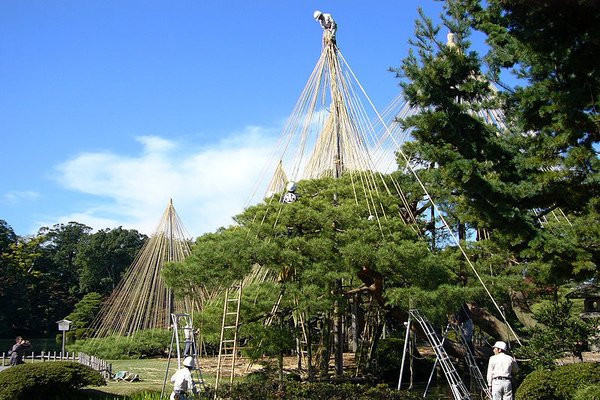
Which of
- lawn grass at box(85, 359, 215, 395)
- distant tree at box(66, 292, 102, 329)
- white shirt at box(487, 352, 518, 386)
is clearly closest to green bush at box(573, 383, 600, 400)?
white shirt at box(487, 352, 518, 386)

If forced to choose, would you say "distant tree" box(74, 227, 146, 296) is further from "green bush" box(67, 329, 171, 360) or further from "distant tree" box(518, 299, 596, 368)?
"distant tree" box(518, 299, 596, 368)

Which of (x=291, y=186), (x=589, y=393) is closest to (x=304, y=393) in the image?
(x=589, y=393)

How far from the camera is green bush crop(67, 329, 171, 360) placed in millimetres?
19922

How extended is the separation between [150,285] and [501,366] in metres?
15.3

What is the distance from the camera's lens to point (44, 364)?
1015cm

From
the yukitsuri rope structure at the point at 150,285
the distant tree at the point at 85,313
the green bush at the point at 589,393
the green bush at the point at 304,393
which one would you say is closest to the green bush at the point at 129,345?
the yukitsuri rope structure at the point at 150,285

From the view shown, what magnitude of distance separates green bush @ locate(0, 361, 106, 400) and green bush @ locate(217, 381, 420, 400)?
12.9 ft

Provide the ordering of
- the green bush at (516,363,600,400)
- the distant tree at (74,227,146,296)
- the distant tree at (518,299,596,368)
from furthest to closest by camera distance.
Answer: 1. the distant tree at (74,227,146,296)
2. the distant tree at (518,299,596,368)
3. the green bush at (516,363,600,400)

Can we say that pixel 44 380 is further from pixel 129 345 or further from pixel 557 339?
pixel 129 345

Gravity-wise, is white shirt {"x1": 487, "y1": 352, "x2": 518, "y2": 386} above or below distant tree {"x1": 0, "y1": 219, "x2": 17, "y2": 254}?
below

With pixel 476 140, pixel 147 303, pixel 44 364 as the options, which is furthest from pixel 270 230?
pixel 147 303

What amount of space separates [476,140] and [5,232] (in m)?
35.4

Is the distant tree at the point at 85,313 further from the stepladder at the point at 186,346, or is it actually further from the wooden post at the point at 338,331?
the wooden post at the point at 338,331

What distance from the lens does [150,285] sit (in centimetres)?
2072
